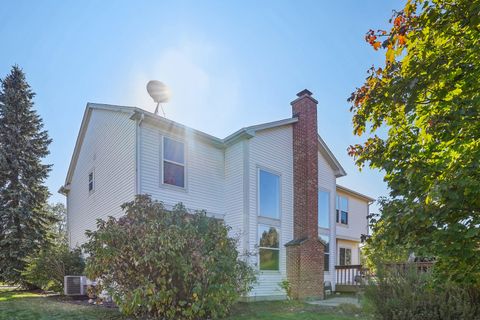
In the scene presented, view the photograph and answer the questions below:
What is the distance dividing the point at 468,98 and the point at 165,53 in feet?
31.8

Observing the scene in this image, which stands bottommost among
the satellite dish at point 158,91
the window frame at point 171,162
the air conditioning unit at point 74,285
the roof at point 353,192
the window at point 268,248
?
the air conditioning unit at point 74,285

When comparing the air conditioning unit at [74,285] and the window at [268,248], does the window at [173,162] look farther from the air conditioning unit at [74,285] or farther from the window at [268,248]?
the air conditioning unit at [74,285]

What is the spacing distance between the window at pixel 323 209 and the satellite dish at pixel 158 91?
330 inches

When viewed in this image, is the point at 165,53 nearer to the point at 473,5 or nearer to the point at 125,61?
the point at 125,61

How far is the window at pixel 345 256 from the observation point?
71.5 feet

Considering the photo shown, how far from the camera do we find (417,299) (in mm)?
5441

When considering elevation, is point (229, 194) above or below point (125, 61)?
below

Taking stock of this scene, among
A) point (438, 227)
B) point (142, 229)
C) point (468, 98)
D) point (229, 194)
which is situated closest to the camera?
point (468, 98)

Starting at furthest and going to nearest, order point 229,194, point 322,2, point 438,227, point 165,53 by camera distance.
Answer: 1. point 229,194
2. point 165,53
3. point 322,2
4. point 438,227

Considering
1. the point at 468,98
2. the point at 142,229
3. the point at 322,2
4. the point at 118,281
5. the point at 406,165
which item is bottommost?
the point at 118,281

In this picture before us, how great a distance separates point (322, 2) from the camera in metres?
9.65

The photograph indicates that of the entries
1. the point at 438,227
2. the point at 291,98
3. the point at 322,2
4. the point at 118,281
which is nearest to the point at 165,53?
the point at 322,2

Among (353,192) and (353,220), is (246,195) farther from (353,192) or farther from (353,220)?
(353,220)

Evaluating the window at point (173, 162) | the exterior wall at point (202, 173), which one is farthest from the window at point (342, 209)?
the window at point (173, 162)
